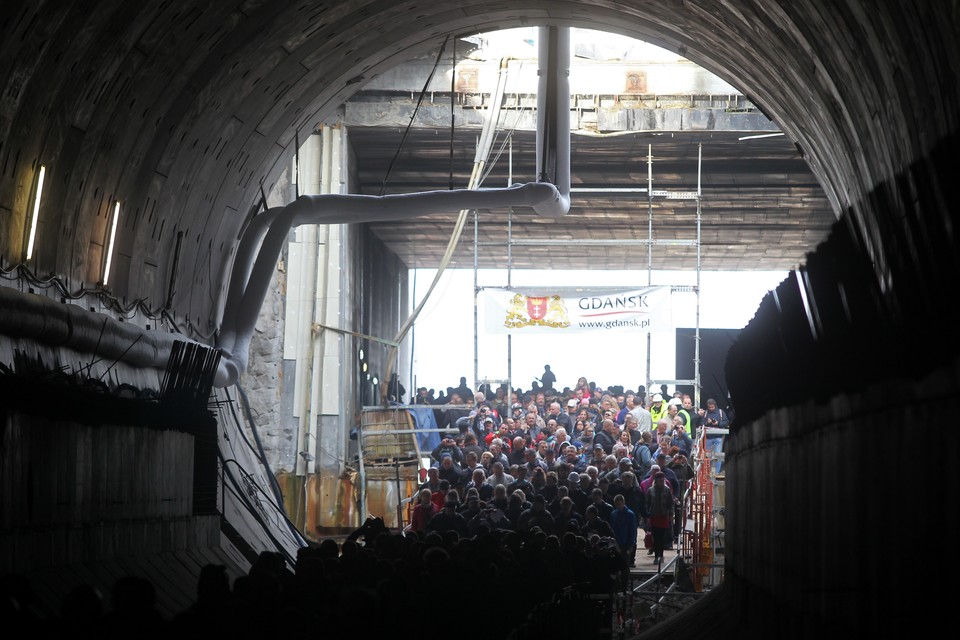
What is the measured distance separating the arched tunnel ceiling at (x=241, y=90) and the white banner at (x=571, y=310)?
28.6 feet

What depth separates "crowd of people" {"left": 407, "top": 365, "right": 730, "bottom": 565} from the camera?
17.2 metres

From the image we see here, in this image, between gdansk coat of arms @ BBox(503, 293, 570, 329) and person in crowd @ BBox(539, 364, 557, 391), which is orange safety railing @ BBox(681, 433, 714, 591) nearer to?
gdansk coat of arms @ BBox(503, 293, 570, 329)

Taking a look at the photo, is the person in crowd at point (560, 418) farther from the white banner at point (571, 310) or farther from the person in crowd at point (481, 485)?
the person in crowd at point (481, 485)

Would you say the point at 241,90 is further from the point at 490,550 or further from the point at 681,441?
the point at 681,441

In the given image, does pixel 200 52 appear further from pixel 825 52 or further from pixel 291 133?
pixel 825 52

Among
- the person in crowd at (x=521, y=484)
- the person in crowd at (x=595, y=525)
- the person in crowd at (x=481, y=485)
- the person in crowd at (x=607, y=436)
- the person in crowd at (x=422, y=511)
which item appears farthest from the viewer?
the person in crowd at (x=607, y=436)

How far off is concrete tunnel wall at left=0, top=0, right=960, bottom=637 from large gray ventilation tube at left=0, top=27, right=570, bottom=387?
43cm

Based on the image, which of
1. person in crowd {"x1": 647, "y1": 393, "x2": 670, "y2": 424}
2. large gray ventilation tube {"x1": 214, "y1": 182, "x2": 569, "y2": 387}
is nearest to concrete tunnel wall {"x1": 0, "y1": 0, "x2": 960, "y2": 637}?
large gray ventilation tube {"x1": 214, "y1": 182, "x2": 569, "y2": 387}

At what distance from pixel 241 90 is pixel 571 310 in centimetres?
1261

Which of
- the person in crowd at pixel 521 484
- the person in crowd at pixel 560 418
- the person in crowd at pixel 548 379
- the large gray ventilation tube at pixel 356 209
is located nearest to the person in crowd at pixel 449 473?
the person in crowd at pixel 521 484

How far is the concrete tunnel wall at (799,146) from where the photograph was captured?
574cm

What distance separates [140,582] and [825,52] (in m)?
7.17

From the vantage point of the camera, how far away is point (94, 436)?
37.9ft

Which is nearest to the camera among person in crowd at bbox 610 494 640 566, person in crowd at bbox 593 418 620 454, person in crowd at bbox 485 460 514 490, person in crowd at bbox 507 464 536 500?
person in crowd at bbox 610 494 640 566
